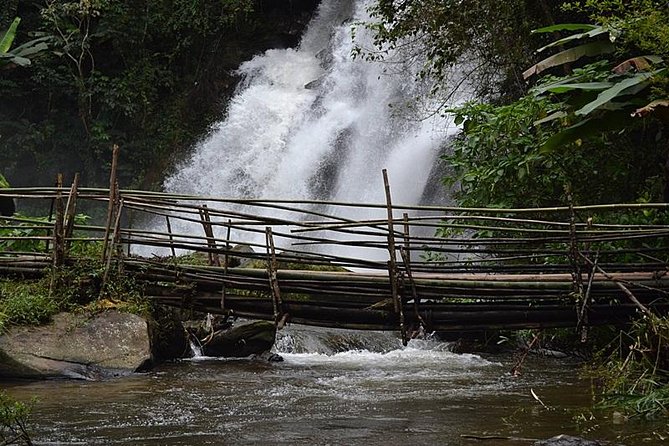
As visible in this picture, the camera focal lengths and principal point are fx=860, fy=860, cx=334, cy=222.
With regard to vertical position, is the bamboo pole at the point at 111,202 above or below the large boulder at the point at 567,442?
above

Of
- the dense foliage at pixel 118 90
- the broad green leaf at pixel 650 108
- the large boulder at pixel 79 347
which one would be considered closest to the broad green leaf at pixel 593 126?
the broad green leaf at pixel 650 108

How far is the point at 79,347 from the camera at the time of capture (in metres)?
6.15

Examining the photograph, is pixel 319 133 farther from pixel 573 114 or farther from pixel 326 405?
pixel 326 405

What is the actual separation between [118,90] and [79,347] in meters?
10.1

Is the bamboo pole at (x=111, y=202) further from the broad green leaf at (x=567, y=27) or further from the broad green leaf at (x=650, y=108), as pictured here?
the broad green leaf at (x=650, y=108)

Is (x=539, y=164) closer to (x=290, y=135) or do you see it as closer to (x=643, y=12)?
(x=643, y=12)

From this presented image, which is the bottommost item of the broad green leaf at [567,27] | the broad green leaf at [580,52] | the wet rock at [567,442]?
the wet rock at [567,442]

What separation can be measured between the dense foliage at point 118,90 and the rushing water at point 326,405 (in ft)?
29.4

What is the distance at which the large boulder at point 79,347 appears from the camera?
5.94m

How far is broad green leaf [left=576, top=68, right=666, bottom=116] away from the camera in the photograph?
4.60 m

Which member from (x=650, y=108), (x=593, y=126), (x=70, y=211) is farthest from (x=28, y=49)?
(x=650, y=108)

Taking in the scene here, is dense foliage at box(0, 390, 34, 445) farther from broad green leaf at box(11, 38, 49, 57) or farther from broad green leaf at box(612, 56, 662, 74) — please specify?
broad green leaf at box(11, 38, 49, 57)

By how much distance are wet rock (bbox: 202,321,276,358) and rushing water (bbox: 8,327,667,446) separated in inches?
9.1

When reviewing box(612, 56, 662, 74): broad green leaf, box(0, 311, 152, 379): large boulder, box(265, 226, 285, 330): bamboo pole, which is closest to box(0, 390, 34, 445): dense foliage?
box(265, 226, 285, 330): bamboo pole
